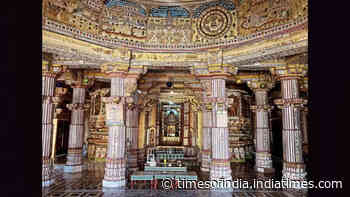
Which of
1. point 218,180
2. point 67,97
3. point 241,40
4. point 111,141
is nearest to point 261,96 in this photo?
point 241,40

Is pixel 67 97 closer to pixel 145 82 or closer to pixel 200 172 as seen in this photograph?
pixel 145 82

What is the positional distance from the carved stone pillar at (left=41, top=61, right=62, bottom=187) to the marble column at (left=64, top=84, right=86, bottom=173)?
2.65 m

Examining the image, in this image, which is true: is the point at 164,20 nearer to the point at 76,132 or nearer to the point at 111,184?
the point at 111,184

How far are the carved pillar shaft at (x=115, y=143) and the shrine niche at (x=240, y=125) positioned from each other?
10.2 m

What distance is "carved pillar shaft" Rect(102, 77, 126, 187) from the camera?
8.87 m

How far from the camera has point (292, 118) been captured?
387 inches

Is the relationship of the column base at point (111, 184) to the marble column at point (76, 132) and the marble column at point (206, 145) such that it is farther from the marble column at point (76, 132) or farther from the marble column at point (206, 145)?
the marble column at point (206, 145)

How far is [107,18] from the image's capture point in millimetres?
9188

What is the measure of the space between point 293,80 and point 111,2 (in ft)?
28.3

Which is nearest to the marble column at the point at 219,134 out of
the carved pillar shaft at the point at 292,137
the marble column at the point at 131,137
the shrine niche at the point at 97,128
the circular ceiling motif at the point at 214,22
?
the circular ceiling motif at the point at 214,22

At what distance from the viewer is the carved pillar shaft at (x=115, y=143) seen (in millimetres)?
8867

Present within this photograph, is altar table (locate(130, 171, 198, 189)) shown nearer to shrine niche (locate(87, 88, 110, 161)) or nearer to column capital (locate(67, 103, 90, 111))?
column capital (locate(67, 103, 90, 111))

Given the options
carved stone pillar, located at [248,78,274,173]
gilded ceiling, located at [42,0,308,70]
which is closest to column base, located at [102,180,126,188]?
gilded ceiling, located at [42,0,308,70]

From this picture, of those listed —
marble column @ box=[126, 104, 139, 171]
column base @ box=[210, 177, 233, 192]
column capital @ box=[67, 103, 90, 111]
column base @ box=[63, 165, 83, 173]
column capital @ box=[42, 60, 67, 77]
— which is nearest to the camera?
column base @ box=[210, 177, 233, 192]
